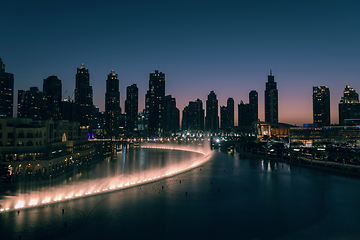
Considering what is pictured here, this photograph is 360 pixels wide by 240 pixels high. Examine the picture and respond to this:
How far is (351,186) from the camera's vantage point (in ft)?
125

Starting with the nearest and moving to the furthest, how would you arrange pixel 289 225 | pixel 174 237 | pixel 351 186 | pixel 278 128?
1. pixel 174 237
2. pixel 289 225
3. pixel 351 186
4. pixel 278 128

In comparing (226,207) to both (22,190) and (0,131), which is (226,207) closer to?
(22,190)

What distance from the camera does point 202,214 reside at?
2639 centimetres

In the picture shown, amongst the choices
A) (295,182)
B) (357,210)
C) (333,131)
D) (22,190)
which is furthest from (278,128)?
(22,190)

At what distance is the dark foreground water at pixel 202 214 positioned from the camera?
21.7 m

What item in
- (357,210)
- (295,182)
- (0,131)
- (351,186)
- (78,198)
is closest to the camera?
(357,210)

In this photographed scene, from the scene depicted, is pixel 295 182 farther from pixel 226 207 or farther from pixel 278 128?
pixel 278 128

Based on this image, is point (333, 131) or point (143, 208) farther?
point (333, 131)

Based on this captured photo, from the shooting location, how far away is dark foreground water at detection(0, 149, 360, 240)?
2167 cm

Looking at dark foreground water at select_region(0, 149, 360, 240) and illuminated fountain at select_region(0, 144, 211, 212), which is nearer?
dark foreground water at select_region(0, 149, 360, 240)

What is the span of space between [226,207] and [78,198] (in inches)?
726

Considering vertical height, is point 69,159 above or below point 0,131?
below

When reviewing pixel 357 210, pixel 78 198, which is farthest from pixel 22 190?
pixel 357 210

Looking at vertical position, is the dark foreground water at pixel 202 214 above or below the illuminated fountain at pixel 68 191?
below
